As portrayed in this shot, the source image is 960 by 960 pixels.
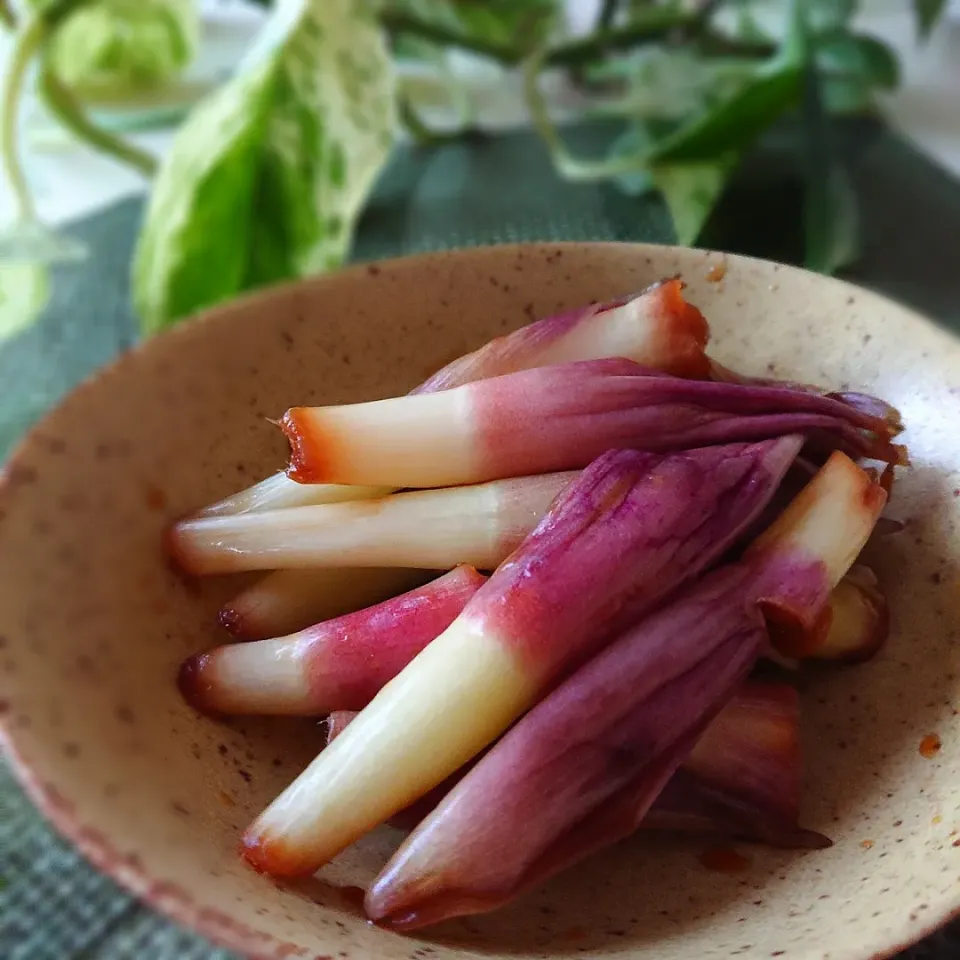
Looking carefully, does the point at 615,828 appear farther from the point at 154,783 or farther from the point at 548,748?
the point at 154,783

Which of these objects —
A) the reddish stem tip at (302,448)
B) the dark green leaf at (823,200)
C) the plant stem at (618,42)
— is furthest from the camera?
the plant stem at (618,42)

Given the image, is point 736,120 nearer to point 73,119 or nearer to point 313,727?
point 73,119

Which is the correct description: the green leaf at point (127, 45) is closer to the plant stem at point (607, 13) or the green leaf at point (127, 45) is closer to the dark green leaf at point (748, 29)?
the plant stem at point (607, 13)

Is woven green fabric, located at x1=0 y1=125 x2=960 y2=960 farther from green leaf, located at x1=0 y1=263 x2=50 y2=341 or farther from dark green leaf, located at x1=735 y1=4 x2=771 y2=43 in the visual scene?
dark green leaf, located at x1=735 y1=4 x2=771 y2=43

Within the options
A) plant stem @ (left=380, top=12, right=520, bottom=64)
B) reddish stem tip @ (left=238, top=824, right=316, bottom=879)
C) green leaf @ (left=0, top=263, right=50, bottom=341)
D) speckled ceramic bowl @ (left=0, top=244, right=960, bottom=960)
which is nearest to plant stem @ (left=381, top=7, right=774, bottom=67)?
plant stem @ (left=380, top=12, right=520, bottom=64)

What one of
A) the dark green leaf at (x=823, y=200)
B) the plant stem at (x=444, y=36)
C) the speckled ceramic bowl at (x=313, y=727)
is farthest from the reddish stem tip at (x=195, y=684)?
the plant stem at (x=444, y=36)

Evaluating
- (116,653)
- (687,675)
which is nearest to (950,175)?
(687,675)

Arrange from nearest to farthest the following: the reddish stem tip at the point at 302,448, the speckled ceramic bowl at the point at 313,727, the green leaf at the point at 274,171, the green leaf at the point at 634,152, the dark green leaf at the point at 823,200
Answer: the speckled ceramic bowl at the point at 313,727 → the reddish stem tip at the point at 302,448 → the green leaf at the point at 274,171 → the dark green leaf at the point at 823,200 → the green leaf at the point at 634,152

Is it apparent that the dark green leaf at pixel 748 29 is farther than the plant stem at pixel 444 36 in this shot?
Yes
